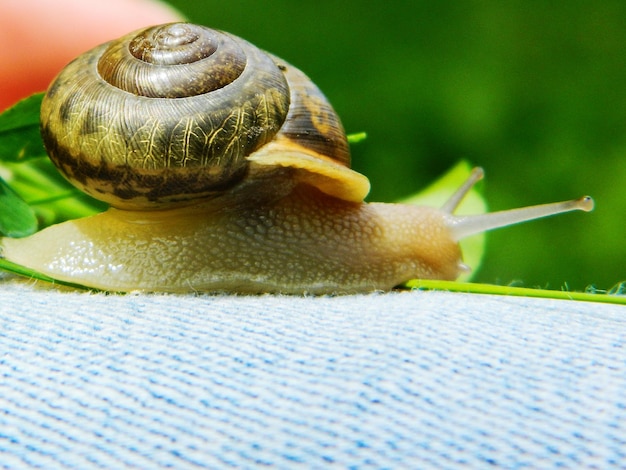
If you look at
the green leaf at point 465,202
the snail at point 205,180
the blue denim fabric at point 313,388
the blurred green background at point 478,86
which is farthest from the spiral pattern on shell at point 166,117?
the blurred green background at point 478,86

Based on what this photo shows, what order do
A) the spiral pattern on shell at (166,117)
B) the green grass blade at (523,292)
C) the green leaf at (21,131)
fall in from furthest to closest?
the green leaf at (21,131) → the spiral pattern on shell at (166,117) → the green grass blade at (523,292)

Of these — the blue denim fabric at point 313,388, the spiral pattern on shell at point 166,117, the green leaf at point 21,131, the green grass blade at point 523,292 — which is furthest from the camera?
the green leaf at point 21,131

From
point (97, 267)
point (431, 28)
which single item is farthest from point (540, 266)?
point (97, 267)

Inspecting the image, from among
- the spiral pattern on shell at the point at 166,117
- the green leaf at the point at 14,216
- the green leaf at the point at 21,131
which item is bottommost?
the green leaf at the point at 14,216

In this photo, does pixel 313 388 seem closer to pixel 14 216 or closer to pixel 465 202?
pixel 14 216

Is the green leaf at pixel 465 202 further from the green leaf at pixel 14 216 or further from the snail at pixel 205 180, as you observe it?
the green leaf at pixel 14 216

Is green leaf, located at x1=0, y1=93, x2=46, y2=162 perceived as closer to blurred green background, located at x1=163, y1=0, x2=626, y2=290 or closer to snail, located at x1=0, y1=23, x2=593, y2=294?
snail, located at x1=0, y1=23, x2=593, y2=294
